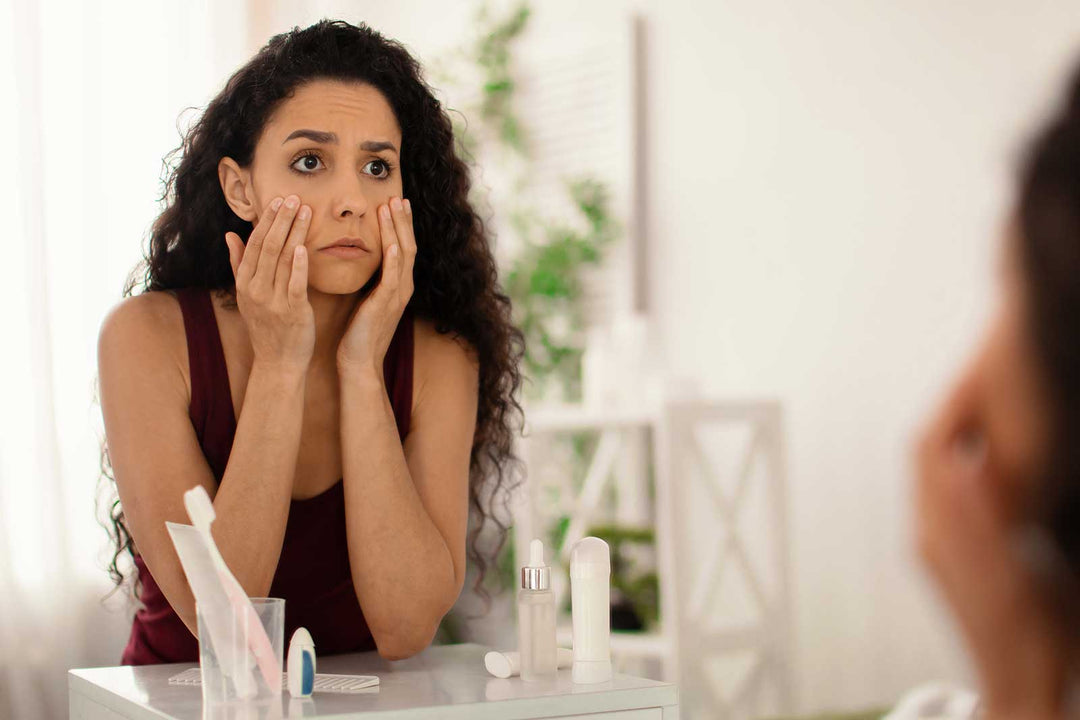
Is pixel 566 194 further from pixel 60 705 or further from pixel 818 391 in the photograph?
pixel 60 705

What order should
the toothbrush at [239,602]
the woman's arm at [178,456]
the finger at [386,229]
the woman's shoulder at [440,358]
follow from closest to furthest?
the toothbrush at [239,602]
the woman's arm at [178,456]
the finger at [386,229]
the woman's shoulder at [440,358]

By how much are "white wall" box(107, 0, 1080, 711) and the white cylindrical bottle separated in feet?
3.57

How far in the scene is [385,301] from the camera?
122 cm

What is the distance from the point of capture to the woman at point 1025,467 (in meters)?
0.39

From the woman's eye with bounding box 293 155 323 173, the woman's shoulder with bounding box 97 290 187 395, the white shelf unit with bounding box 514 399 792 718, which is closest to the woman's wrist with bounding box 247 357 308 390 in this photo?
the woman's shoulder with bounding box 97 290 187 395

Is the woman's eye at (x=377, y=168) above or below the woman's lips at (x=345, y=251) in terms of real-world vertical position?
above

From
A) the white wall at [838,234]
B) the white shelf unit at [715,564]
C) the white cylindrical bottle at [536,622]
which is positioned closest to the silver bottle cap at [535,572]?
the white cylindrical bottle at [536,622]

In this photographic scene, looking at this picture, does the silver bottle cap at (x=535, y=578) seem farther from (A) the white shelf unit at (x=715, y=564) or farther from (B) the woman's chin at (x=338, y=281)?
(A) the white shelf unit at (x=715, y=564)

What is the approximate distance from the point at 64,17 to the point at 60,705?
1.40m

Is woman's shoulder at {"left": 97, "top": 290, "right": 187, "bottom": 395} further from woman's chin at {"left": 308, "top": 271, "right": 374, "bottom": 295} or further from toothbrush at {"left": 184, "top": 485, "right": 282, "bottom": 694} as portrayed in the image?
toothbrush at {"left": 184, "top": 485, "right": 282, "bottom": 694}

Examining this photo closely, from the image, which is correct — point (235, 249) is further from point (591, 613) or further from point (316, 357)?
point (591, 613)

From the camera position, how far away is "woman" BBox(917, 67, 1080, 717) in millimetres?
391

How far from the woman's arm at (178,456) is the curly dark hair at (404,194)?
0.17 meters

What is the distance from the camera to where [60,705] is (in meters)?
2.29
